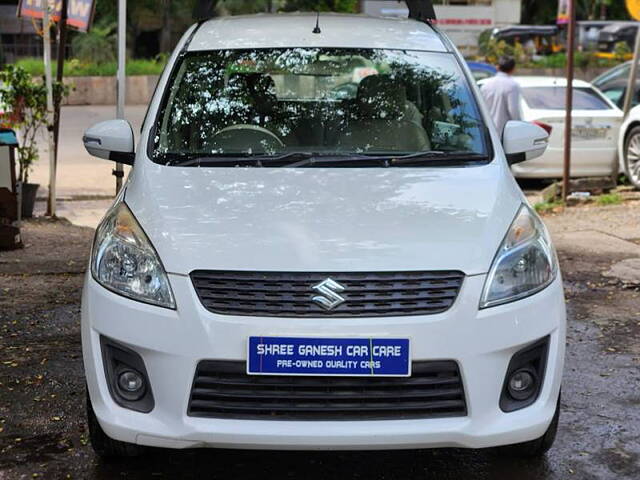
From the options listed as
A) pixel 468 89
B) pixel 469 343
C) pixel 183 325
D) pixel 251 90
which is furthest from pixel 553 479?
pixel 251 90

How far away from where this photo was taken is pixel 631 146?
39.1 feet

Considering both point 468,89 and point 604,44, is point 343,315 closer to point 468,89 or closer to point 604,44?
point 468,89

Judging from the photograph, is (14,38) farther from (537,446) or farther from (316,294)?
(316,294)

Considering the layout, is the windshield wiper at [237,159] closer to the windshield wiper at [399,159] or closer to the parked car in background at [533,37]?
the windshield wiper at [399,159]

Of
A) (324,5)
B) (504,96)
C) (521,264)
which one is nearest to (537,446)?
(521,264)

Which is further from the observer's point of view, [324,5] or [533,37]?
[533,37]

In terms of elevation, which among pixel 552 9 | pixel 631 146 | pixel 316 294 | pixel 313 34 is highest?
pixel 552 9

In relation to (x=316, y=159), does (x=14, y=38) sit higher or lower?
lower

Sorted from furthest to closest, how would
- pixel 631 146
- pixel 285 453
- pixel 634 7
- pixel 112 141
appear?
pixel 631 146
pixel 634 7
pixel 112 141
pixel 285 453

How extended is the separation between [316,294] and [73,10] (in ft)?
27.6

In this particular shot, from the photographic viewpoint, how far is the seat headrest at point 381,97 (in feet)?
15.7

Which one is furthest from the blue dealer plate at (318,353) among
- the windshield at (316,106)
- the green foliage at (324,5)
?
the green foliage at (324,5)

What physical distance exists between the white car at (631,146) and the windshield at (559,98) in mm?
1112

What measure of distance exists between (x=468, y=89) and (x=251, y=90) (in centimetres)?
101
